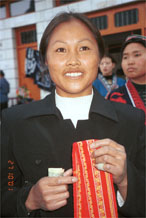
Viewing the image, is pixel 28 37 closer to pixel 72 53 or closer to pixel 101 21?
pixel 101 21

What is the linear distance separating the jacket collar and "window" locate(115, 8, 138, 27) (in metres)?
6.01

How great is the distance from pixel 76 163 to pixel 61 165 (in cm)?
24

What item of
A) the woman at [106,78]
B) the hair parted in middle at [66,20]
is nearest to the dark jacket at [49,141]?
the hair parted in middle at [66,20]

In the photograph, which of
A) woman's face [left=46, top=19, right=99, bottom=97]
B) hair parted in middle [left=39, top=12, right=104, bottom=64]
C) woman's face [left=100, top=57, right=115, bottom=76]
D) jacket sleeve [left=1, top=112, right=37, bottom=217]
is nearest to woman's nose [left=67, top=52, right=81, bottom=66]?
woman's face [left=46, top=19, right=99, bottom=97]

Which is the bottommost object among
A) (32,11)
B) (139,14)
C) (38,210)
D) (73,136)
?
(38,210)

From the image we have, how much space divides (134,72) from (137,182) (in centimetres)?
109

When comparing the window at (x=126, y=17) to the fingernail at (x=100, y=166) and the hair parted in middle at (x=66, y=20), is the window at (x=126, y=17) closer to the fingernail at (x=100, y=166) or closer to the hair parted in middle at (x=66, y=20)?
the hair parted in middle at (x=66, y=20)

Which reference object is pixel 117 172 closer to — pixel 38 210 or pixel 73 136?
pixel 73 136

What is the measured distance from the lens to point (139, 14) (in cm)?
622

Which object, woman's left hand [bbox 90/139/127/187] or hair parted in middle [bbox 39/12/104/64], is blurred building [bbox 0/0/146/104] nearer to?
hair parted in middle [bbox 39/12/104/64]

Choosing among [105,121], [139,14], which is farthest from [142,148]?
[139,14]

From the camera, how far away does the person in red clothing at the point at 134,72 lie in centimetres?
173

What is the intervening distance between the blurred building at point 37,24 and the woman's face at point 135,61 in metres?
3.88

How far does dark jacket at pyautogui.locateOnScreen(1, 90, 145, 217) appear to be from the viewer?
3.45ft
